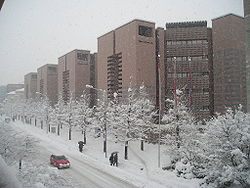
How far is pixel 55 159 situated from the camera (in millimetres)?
21531

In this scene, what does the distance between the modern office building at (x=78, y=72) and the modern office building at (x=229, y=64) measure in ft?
128

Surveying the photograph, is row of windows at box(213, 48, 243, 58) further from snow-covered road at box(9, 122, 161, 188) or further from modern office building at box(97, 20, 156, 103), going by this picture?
snow-covered road at box(9, 122, 161, 188)

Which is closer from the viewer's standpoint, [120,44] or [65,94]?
[120,44]

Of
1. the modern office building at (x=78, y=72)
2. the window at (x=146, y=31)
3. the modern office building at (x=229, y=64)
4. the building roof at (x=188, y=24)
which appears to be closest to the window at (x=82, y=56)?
the modern office building at (x=78, y=72)

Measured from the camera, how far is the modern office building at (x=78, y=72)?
232ft

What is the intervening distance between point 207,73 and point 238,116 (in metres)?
34.8

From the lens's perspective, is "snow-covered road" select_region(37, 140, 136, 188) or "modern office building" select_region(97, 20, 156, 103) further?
"modern office building" select_region(97, 20, 156, 103)

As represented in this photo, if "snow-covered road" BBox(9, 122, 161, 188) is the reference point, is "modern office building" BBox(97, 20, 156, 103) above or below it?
above

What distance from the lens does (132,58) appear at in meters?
43.8

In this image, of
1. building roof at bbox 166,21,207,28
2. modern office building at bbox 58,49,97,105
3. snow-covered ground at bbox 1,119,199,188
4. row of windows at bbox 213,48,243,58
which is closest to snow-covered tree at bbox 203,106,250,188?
snow-covered ground at bbox 1,119,199,188

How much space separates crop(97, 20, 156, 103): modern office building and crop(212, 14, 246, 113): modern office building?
13674 millimetres

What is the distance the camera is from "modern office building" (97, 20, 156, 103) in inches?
1699

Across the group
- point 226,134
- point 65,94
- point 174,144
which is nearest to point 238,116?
point 226,134

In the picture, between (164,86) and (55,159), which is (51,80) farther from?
(55,159)
